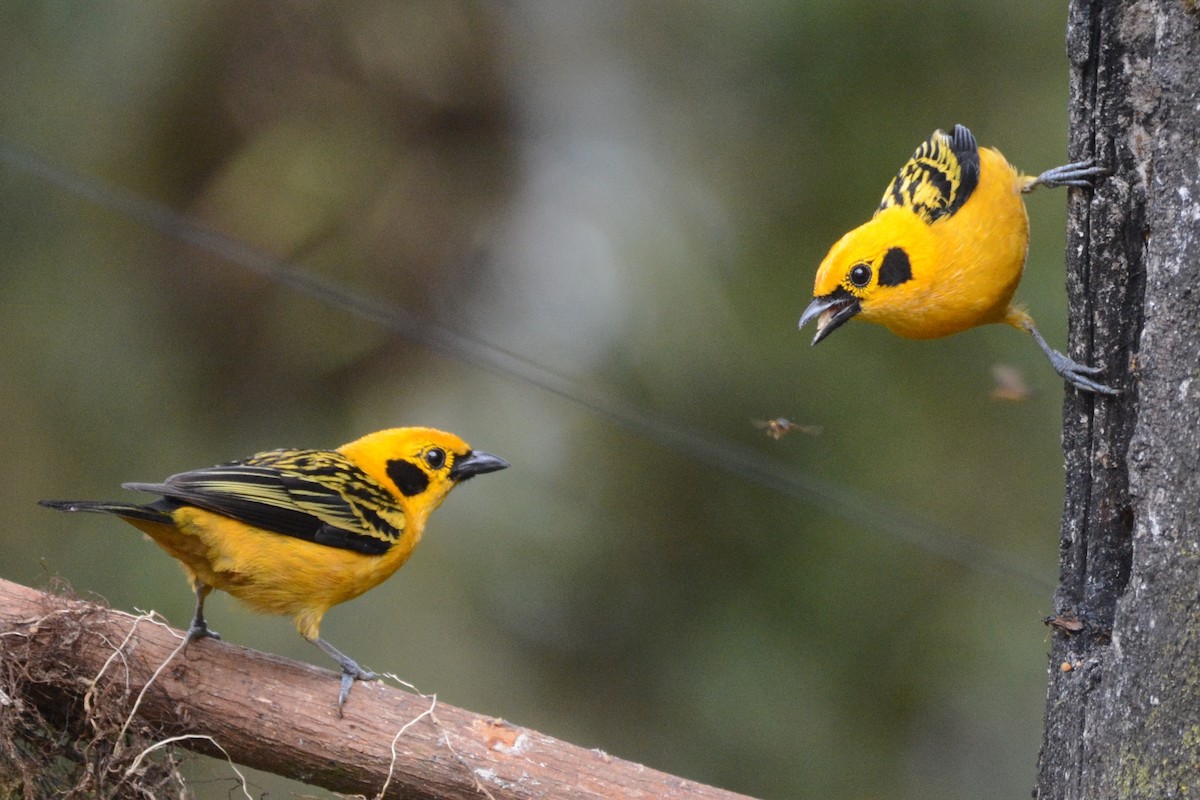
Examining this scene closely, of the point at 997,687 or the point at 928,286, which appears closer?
the point at 928,286

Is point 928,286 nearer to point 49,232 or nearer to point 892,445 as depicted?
point 892,445

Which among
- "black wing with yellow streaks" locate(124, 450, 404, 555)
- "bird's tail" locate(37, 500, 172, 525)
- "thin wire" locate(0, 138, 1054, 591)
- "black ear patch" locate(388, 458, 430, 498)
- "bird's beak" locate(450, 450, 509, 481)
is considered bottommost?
"bird's tail" locate(37, 500, 172, 525)

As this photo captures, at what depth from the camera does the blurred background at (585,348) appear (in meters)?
6.63

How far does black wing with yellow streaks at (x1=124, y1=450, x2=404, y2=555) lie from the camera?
386 centimetres

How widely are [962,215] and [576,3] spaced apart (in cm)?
385

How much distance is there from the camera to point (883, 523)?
5.88 m

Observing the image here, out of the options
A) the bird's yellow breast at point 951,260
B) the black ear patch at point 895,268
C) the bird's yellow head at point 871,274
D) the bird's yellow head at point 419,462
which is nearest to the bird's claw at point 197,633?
the bird's yellow head at point 419,462

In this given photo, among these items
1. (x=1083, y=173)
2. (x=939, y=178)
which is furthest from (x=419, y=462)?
(x=1083, y=173)

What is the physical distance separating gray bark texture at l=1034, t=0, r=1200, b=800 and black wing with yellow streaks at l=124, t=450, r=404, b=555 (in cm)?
219

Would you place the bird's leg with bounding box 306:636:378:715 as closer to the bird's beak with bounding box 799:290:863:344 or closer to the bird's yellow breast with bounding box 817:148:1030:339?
the bird's beak with bounding box 799:290:863:344

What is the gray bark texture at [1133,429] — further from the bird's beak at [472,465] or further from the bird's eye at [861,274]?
the bird's beak at [472,465]

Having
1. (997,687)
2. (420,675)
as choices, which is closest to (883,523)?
(997,687)

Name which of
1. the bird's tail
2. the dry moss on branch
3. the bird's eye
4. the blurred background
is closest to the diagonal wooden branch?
the dry moss on branch

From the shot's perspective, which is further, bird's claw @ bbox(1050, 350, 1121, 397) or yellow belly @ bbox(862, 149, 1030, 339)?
yellow belly @ bbox(862, 149, 1030, 339)
